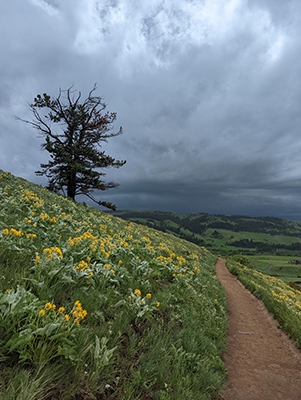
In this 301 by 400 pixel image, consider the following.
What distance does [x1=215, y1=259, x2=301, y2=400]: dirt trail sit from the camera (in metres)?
5.78

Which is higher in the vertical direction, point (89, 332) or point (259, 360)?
point (89, 332)

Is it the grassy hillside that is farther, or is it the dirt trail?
the dirt trail

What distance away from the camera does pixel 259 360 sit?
7555 mm

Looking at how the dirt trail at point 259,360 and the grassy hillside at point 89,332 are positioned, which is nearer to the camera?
the grassy hillside at point 89,332

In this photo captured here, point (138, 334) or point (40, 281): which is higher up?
point (40, 281)

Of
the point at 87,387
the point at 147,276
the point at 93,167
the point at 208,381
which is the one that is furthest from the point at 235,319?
the point at 93,167

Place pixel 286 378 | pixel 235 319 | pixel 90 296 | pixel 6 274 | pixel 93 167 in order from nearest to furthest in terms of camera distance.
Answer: pixel 6 274 → pixel 90 296 → pixel 286 378 → pixel 235 319 → pixel 93 167

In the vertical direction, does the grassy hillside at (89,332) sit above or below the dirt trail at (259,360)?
above

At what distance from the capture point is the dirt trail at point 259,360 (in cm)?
578

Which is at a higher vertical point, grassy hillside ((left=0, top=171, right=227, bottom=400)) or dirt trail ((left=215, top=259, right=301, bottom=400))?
grassy hillside ((left=0, top=171, right=227, bottom=400))

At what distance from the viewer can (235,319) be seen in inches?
436

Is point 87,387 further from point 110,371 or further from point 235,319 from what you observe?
point 235,319

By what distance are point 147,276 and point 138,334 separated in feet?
9.93

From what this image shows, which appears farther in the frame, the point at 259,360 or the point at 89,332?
the point at 259,360
